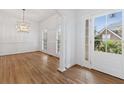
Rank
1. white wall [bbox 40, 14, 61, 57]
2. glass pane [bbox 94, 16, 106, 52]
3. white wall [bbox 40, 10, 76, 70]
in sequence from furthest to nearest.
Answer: white wall [bbox 40, 14, 61, 57] → white wall [bbox 40, 10, 76, 70] → glass pane [bbox 94, 16, 106, 52]

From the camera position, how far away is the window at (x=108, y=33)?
9.71 feet

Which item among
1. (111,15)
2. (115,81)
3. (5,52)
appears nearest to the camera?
(115,81)

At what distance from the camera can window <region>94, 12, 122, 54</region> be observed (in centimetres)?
296

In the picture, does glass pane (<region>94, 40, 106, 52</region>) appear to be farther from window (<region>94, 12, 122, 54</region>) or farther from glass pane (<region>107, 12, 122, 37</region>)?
glass pane (<region>107, 12, 122, 37</region>)

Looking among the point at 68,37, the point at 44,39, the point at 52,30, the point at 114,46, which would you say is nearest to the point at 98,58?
the point at 114,46

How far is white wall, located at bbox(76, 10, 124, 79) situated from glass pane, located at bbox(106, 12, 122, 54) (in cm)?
19

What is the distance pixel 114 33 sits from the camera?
10.1 feet

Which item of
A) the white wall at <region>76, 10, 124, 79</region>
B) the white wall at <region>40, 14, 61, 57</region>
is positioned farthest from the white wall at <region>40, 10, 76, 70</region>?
the white wall at <region>40, 14, 61, 57</region>

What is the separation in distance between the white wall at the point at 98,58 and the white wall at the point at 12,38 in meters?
4.89
